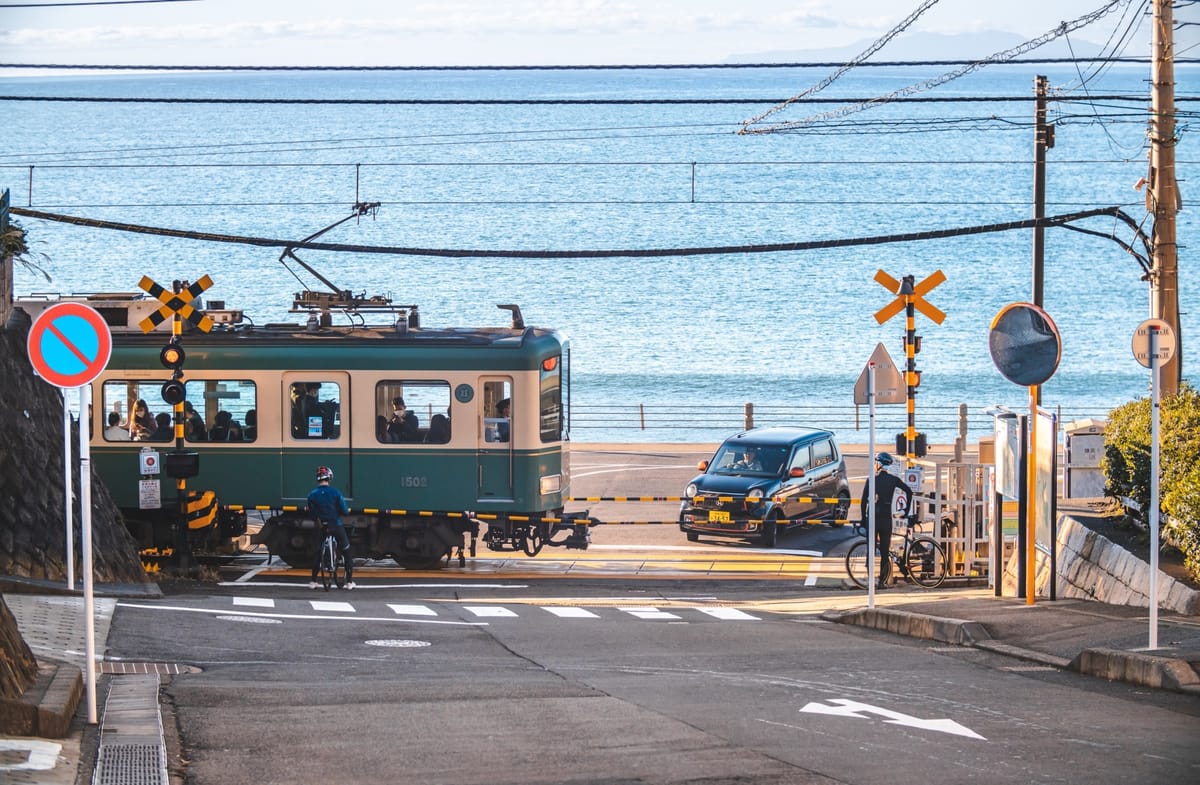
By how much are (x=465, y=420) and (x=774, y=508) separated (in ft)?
17.0

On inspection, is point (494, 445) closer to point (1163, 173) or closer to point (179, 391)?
point (179, 391)

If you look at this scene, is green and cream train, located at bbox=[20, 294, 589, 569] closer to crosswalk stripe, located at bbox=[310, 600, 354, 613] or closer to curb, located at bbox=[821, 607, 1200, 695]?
crosswalk stripe, located at bbox=[310, 600, 354, 613]

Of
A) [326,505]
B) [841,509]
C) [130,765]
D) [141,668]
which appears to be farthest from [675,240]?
[130,765]

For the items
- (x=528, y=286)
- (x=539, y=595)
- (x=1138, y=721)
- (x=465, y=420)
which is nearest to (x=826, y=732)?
(x=1138, y=721)

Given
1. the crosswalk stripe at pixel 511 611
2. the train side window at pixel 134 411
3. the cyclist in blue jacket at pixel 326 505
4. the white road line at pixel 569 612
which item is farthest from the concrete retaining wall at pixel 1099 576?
the train side window at pixel 134 411

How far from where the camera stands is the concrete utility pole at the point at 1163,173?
19.3 metres

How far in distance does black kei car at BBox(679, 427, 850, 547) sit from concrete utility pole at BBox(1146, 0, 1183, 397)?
6.82m

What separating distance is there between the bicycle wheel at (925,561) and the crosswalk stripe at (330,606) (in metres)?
7.23

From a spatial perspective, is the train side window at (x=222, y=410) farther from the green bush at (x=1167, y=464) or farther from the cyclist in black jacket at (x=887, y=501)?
the green bush at (x=1167, y=464)

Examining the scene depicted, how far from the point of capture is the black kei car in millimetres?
24938

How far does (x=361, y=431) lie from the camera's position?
913 inches

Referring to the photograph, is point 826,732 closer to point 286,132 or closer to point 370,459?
point 370,459

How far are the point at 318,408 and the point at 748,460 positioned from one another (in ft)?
22.7

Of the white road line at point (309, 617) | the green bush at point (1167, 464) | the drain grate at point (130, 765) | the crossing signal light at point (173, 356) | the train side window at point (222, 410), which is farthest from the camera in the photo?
the train side window at point (222, 410)
